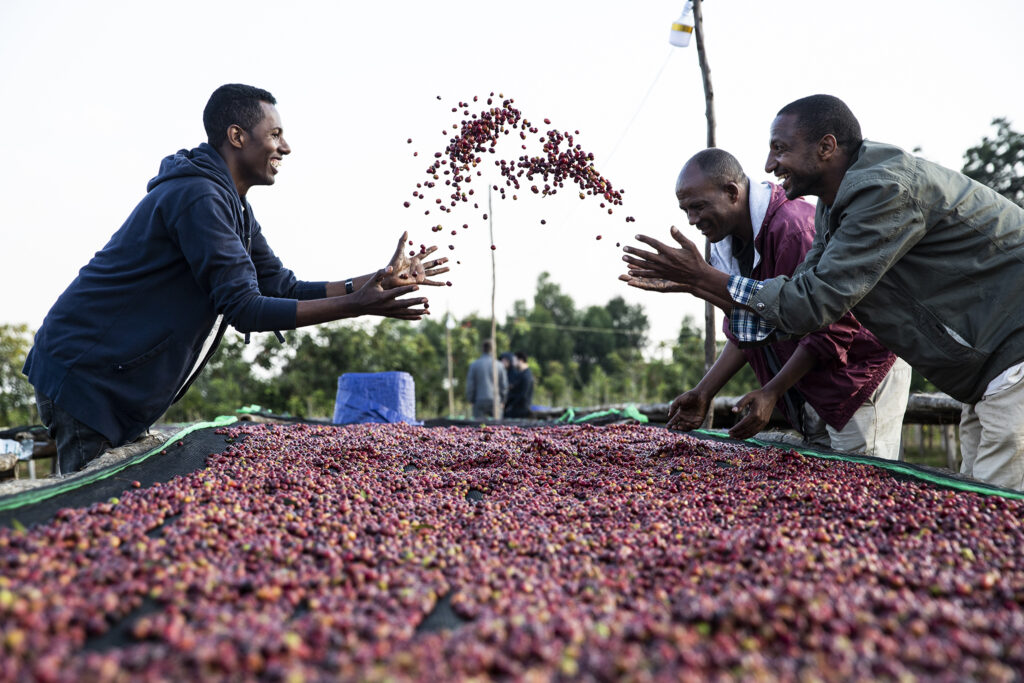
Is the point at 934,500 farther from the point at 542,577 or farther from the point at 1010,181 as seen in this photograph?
the point at 1010,181

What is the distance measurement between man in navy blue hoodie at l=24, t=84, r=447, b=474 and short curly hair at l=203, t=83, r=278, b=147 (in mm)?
190

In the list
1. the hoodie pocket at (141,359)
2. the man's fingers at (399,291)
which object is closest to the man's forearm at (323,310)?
the man's fingers at (399,291)

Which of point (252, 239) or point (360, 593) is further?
point (252, 239)

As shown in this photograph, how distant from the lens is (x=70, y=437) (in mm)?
2898

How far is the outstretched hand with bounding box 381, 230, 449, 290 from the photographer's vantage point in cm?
298

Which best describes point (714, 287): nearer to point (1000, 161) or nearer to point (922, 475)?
point (922, 475)

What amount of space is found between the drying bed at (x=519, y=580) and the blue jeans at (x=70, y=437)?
734 millimetres

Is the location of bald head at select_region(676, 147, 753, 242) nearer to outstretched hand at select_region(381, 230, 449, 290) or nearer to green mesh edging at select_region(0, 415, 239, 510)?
outstretched hand at select_region(381, 230, 449, 290)

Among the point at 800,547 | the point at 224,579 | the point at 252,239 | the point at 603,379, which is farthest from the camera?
the point at 603,379

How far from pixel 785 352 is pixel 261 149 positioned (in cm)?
286

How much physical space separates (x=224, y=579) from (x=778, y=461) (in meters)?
2.33

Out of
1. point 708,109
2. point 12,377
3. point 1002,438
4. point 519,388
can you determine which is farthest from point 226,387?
point 1002,438

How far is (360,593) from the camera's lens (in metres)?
1.49

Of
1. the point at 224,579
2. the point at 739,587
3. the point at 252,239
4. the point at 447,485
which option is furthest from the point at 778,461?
the point at 252,239
